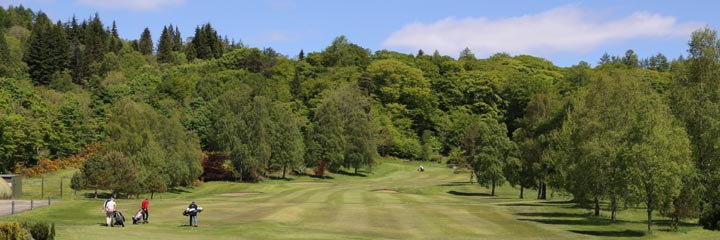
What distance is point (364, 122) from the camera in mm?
127375

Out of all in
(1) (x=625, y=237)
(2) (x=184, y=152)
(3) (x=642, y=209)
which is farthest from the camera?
(2) (x=184, y=152)

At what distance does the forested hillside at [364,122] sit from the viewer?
50.2 meters

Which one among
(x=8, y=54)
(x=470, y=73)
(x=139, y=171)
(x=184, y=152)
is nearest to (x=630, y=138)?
(x=139, y=171)

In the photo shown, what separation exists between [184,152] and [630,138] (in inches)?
2384

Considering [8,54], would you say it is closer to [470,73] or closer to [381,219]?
[470,73]

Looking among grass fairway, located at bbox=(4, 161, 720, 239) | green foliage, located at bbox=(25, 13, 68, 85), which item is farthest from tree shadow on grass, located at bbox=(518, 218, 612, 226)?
green foliage, located at bbox=(25, 13, 68, 85)

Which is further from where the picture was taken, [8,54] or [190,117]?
[8,54]

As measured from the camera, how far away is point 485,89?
6880 inches

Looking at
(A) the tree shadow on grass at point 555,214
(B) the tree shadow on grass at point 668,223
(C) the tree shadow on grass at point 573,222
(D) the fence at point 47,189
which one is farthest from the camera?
(D) the fence at point 47,189

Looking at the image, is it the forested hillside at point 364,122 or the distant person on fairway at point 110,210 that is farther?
the forested hillside at point 364,122

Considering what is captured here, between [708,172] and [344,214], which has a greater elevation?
[708,172]

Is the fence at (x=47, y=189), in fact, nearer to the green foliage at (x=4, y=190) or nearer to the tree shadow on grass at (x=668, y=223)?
the green foliage at (x=4, y=190)

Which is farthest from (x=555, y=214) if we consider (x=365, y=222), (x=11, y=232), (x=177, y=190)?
(x=177, y=190)

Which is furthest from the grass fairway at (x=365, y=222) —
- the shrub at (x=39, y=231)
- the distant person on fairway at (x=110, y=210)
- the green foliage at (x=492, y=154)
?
the green foliage at (x=492, y=154)
